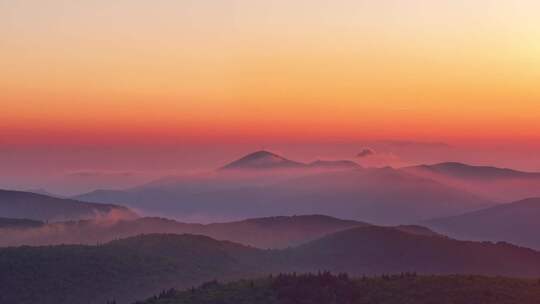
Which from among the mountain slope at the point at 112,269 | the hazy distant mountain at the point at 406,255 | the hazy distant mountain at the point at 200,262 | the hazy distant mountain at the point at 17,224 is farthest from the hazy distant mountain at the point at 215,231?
the mountain slope at the point at 112,269

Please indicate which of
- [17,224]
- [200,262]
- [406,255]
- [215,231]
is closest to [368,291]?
[200,262]

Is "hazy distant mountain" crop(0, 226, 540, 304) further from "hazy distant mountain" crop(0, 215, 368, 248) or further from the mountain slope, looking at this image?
"hazy distant mountain" crop(0, 215, 368, 248)

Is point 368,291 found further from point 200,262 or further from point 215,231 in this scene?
point 215,231

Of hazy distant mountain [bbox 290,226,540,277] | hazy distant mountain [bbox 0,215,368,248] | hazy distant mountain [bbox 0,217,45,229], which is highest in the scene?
hazy distant mountain [bbox 0,217,45,229]

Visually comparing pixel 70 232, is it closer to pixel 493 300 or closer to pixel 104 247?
pixel 104 247

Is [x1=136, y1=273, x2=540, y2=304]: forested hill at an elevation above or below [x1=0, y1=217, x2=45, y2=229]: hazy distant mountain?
below

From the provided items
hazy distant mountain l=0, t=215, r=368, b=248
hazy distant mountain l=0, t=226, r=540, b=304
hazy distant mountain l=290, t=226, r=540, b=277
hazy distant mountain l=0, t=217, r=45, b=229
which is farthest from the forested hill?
hazy distant mountain l=0, t=217, r=45, b=229

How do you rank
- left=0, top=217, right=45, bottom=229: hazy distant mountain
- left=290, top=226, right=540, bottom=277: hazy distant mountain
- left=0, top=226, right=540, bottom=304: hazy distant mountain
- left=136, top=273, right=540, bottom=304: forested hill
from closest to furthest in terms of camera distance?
left=136, top=273, right=540, bottom=304: forested hill → left=0, top=226, right=540, bottom=304: hazy distant mountain → left=290, top=226, right=540, bottom=277: hazy distant mountain → left=0, top=217, right=45, bottom=229: hazy distant mountain
